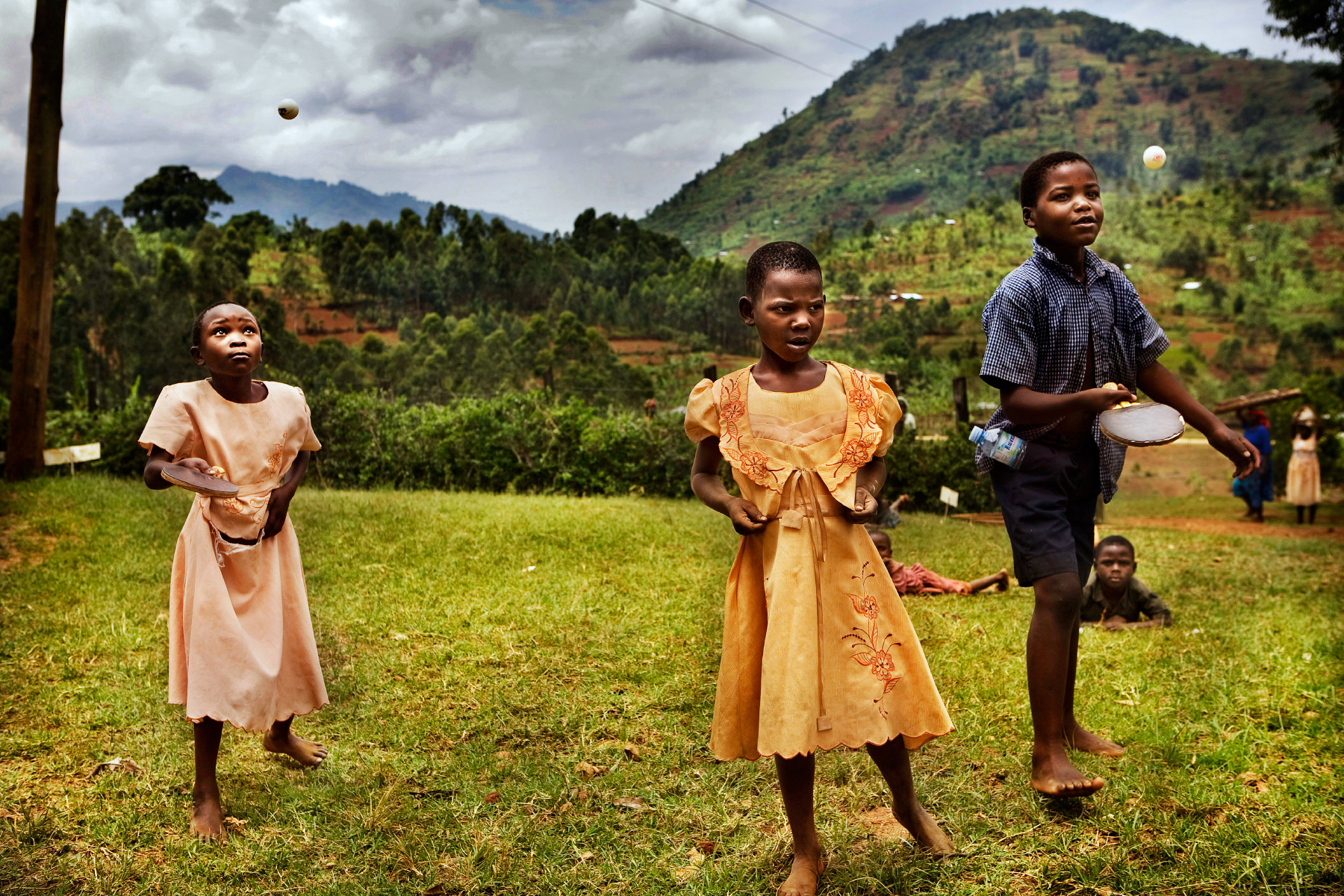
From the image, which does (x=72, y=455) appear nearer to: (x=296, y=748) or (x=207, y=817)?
(x=296, y=748)

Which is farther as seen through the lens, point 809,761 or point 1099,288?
point 1099,288

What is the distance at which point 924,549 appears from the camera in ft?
28.0

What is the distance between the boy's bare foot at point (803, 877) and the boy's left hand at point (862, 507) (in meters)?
0.85

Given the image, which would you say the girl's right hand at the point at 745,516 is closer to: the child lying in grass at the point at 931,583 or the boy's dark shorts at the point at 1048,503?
the boy's dark shorts at the point at 1048,503

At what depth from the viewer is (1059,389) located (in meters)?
→ 2.79

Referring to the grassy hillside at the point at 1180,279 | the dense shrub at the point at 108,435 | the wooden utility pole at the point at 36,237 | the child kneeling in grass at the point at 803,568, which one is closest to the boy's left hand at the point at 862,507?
the child kneeling in grass at the point at 803,568

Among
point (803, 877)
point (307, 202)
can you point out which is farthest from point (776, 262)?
point (307, 202)

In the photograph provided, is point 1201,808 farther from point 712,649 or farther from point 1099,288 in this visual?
point 712,649

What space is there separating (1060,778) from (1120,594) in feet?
10.6

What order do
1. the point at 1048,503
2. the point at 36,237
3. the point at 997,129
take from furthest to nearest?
1. the point at 997,129
2. the point at 36,237
3. the point at 1048,503

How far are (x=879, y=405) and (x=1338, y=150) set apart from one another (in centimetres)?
1548

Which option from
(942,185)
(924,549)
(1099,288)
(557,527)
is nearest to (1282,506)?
(924,549)

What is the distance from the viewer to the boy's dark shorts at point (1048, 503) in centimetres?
272

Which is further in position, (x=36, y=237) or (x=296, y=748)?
(x=36, y=237)
